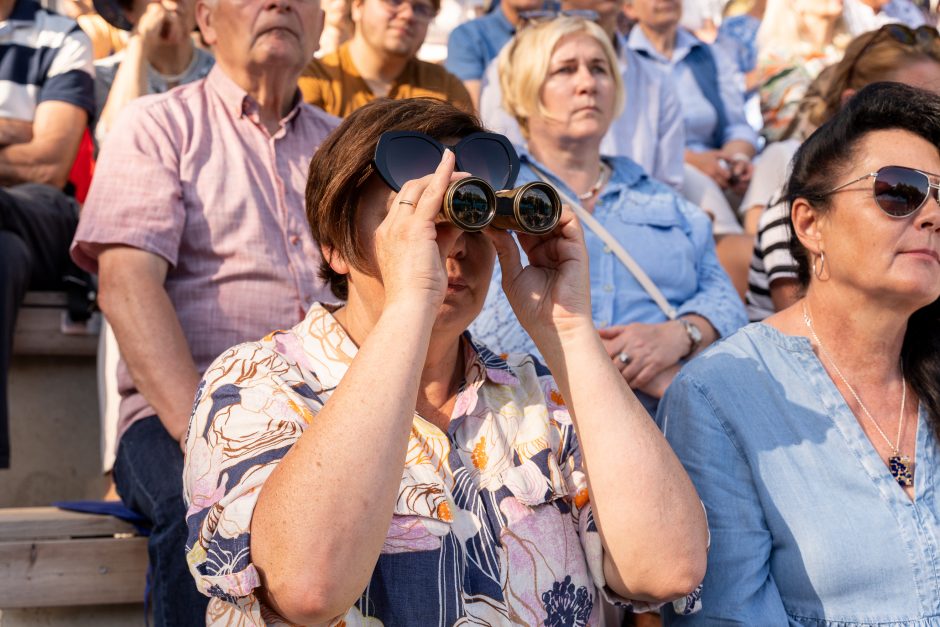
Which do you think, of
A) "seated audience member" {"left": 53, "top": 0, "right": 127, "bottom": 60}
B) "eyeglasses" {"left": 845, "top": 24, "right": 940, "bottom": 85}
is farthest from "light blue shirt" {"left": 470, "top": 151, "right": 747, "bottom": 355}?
"seated audience member" {"left": 53, "top": 0, "right": 127, "bottom": 60}

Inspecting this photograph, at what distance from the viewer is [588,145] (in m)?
3.88

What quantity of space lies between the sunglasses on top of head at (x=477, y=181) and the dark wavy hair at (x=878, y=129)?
93 cm

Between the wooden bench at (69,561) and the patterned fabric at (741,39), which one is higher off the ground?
the patterned fabric at (741,39)

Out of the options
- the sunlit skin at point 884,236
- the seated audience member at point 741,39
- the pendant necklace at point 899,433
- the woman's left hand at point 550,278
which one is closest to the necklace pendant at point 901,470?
the pendant necklace at point 899,433

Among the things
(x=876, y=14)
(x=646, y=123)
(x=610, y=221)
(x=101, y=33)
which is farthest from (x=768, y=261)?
(x=876, y=14)

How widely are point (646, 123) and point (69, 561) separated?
3183 millimetres

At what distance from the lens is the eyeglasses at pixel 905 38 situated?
3.80m

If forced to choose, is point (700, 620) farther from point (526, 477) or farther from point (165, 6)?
point (165, 6)

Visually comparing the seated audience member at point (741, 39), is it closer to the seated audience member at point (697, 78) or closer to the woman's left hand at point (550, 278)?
the seated audience member at point (697, 78)

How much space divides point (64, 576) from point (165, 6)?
257 cm

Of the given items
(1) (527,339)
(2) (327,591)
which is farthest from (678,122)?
(2) (327,591)

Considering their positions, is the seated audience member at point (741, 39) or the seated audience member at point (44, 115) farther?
the seated audience member at point (741, 39)

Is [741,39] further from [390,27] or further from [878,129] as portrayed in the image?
[878,129]

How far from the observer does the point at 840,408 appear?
2.44 m
